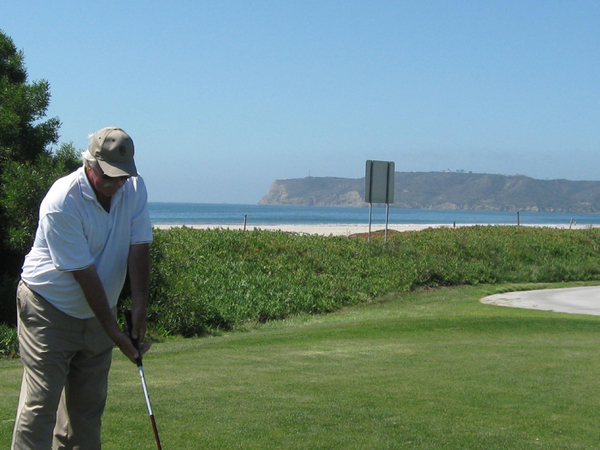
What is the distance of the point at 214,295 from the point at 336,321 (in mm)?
3196

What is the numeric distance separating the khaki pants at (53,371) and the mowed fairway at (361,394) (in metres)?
0.91

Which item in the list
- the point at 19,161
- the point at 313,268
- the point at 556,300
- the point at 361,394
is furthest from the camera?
the point at 313,268

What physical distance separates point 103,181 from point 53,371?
40.0 inches

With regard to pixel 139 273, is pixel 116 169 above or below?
above

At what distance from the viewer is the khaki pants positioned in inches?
145

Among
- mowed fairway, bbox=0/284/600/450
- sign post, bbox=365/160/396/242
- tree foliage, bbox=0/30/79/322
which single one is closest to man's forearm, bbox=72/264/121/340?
mowed fairway, bbox=0/284/600/450

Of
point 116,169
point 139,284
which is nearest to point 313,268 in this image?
point 139,284

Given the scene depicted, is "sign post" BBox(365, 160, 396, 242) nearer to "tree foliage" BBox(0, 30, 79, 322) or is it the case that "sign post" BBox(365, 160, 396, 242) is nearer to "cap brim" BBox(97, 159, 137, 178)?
"tree foliage" BBox(0, 30, 79, 322)

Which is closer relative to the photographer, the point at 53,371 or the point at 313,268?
the point at 53,371

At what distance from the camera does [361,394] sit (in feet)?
20.8

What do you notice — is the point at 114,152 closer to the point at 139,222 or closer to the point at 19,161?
the point at 139,222

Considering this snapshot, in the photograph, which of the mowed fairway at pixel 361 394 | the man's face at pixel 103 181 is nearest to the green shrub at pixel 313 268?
the mowed fairway at pixel 361 394

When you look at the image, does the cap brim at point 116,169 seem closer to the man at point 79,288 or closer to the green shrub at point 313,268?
the man at point 79,288

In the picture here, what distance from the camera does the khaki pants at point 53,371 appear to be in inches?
145
